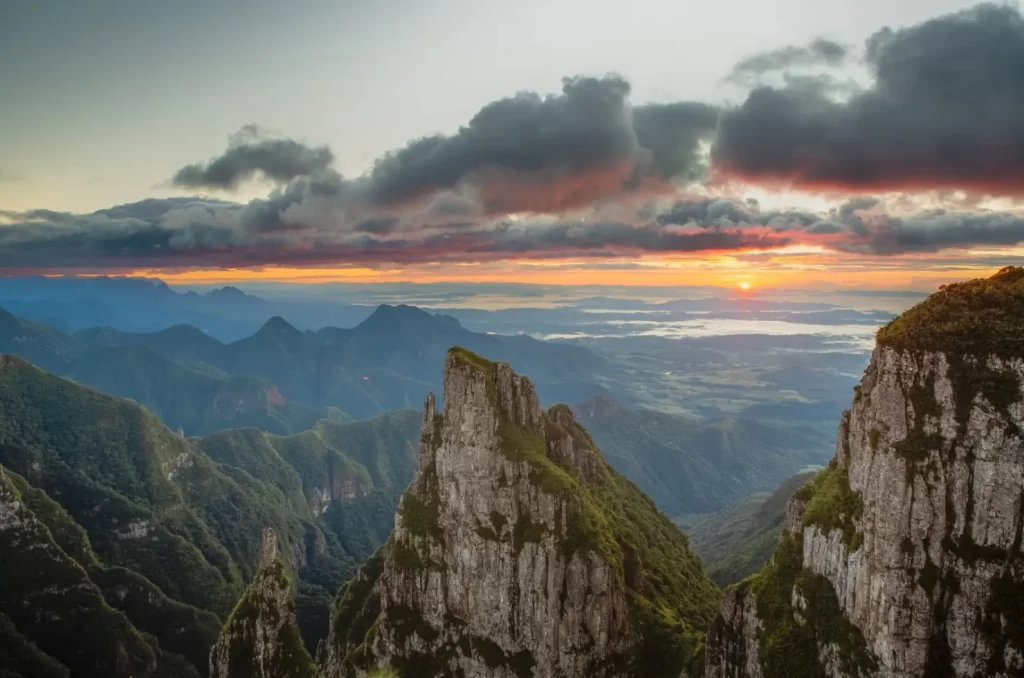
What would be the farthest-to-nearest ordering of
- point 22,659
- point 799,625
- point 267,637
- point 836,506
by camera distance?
point 22,659
point 267,637
point 836,506
point 799,625

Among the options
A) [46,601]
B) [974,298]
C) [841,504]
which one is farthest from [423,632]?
[46,601]

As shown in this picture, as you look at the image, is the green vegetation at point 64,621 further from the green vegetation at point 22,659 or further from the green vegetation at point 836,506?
the green vegetation at point 836,506

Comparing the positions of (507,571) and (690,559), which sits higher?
(507,571)

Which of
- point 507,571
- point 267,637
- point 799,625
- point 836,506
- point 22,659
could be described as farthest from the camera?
point 22,659

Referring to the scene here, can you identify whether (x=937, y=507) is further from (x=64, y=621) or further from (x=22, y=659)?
(x=64, y=621)

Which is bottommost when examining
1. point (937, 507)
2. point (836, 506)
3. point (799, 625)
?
point (799, 625)

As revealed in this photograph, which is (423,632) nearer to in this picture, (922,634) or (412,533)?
(412,533)

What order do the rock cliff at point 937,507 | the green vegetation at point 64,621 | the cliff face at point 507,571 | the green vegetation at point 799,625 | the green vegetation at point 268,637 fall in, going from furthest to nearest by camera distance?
the green vegetation at point 64,621 < the green vegetation at point 268,637 < the cliff face at point 507,571 < the green vegetation at point 799,625 < the rock cliff at point 937,507

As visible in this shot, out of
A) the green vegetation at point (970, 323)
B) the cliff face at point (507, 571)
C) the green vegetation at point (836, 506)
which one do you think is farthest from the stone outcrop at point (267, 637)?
the green vegetation at point (970, 323)

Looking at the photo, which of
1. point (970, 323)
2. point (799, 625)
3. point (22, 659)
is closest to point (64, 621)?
point (22, 659)
